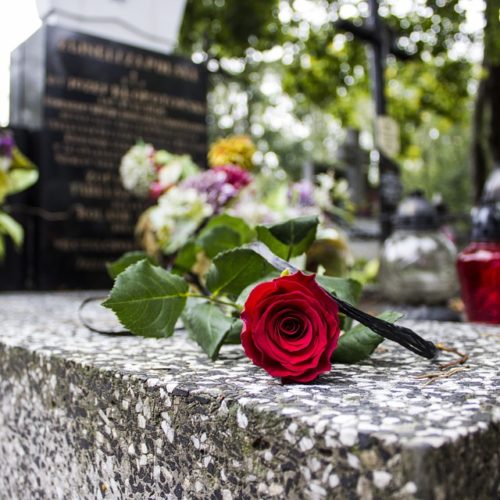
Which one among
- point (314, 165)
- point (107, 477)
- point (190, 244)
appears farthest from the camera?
point (314, 165)

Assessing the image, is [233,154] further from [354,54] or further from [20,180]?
[354,54]

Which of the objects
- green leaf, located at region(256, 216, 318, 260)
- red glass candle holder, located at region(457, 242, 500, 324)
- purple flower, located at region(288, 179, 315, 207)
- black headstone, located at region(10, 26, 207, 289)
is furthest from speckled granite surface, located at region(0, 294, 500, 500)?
black headstone, located at region(10, 26, 207, 289)

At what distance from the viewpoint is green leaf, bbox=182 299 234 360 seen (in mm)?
982

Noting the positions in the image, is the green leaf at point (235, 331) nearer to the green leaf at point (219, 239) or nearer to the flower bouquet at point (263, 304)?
the flower bouquet at point (263, 304)

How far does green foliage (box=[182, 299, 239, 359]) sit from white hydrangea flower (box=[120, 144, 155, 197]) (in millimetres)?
1830

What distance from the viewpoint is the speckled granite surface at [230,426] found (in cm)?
53

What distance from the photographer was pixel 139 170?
9.30ft

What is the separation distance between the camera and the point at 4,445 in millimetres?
1124

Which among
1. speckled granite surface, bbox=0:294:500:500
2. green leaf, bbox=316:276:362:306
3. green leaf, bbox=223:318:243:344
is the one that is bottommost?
speckled granite surface, bbox=0:294:500:500

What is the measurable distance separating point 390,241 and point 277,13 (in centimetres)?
834

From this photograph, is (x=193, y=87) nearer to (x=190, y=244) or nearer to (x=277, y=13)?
(x=190, y=244)

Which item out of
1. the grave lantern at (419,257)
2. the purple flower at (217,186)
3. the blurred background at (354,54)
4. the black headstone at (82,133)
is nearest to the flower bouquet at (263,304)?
the purple flower at (217,186)

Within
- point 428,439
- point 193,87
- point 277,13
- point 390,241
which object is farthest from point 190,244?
point 277,13

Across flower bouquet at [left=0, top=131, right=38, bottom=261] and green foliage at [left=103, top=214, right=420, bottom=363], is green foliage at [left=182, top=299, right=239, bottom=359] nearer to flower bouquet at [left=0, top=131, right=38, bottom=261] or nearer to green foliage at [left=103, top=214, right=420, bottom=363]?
green foliage at [left=103, top=214, right=420, bottom=363]
